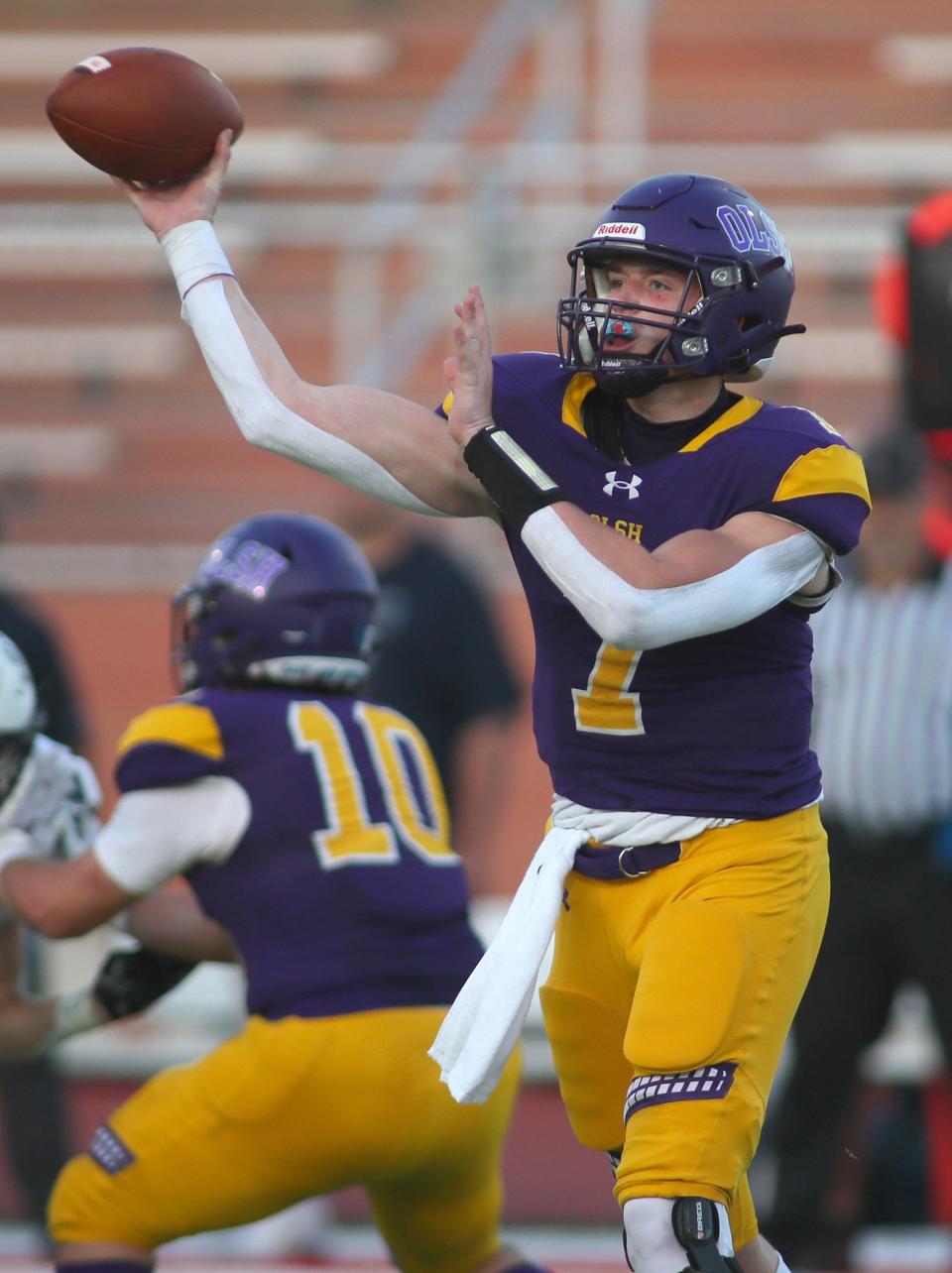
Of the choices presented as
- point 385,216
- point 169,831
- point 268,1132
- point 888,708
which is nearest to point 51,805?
point 169,831

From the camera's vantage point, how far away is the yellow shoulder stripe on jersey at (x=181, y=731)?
333 centimetres

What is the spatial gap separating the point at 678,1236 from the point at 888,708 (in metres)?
2.38

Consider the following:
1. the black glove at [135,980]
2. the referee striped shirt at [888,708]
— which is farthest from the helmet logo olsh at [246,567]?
the referee striped shirt at [888,708]

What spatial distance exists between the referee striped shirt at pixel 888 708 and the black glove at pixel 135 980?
70.5 inches

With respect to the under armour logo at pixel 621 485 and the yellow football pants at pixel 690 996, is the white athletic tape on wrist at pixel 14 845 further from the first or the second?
the under armour logo at pixel 621 485

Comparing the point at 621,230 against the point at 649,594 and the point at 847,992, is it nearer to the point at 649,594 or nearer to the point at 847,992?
the point at 649,594

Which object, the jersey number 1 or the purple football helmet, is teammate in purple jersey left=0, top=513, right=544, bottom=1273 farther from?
the purple football helmet

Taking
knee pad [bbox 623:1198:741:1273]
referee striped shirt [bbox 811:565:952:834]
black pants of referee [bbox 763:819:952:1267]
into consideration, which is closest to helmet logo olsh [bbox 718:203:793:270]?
knee pad [bbox 623:1198:741:1273]

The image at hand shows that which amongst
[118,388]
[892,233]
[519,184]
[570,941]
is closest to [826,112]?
[892,233]

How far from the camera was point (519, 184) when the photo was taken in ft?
32.8

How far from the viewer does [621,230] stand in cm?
291

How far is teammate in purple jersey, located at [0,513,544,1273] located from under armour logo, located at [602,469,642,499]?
31.3 inches

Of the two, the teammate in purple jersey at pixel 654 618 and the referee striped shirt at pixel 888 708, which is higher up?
the teammate in purple jersey at pixel 654 618

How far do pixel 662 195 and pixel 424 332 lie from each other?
23.8ft
